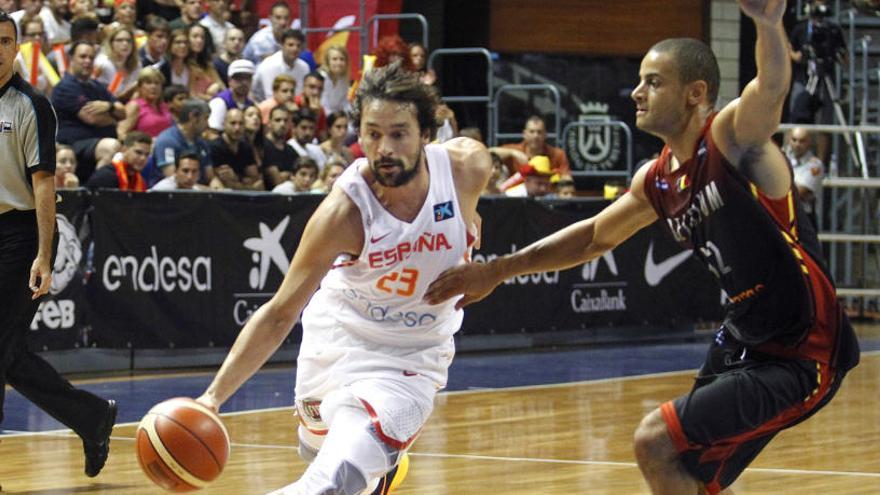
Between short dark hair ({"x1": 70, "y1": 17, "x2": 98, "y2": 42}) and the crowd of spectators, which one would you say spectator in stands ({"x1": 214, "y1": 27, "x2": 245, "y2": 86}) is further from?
short dark hair ({"x1": 70, "y1": 17, "x2": 98, "y2": 42})

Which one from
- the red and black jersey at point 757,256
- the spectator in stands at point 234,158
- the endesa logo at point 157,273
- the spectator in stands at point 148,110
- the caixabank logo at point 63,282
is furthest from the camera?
the spectator in stands at point 234,158

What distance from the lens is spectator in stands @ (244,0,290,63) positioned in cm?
1608

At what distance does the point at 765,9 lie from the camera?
4.63 meters

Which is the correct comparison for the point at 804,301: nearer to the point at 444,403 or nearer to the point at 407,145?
the point at 407,145

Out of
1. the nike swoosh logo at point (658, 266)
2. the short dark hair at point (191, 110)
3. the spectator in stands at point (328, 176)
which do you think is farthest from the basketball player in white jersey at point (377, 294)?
the nike swoosh logo at point (658, 266)

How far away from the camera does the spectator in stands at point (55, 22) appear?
14.4 metres

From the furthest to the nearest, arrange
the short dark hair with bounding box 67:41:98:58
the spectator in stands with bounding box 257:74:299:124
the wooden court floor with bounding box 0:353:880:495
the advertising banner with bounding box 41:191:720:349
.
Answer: the spectator in stands with bounding box 257:74:299:124, the short dark hair with bounding box 67:41:98:58, the advertising banner with bounding box 41:191:720:349, the wooden court floor with bounding box 0:353:880:495

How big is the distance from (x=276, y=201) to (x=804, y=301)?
821 cm

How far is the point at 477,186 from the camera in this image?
5664 mm

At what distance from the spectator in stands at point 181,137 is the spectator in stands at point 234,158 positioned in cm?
43

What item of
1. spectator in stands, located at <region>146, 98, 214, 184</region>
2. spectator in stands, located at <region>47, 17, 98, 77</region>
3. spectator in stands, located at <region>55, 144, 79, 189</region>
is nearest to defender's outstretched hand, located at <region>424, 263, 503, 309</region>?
spectator in stands, located at <region>55, 144, 79, 189</region>

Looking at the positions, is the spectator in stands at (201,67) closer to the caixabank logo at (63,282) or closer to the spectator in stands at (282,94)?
the spectator in stands at (282,94)

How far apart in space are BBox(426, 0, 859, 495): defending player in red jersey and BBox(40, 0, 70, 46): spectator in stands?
1010cm

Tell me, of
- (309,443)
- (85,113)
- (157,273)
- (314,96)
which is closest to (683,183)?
(309,443)
